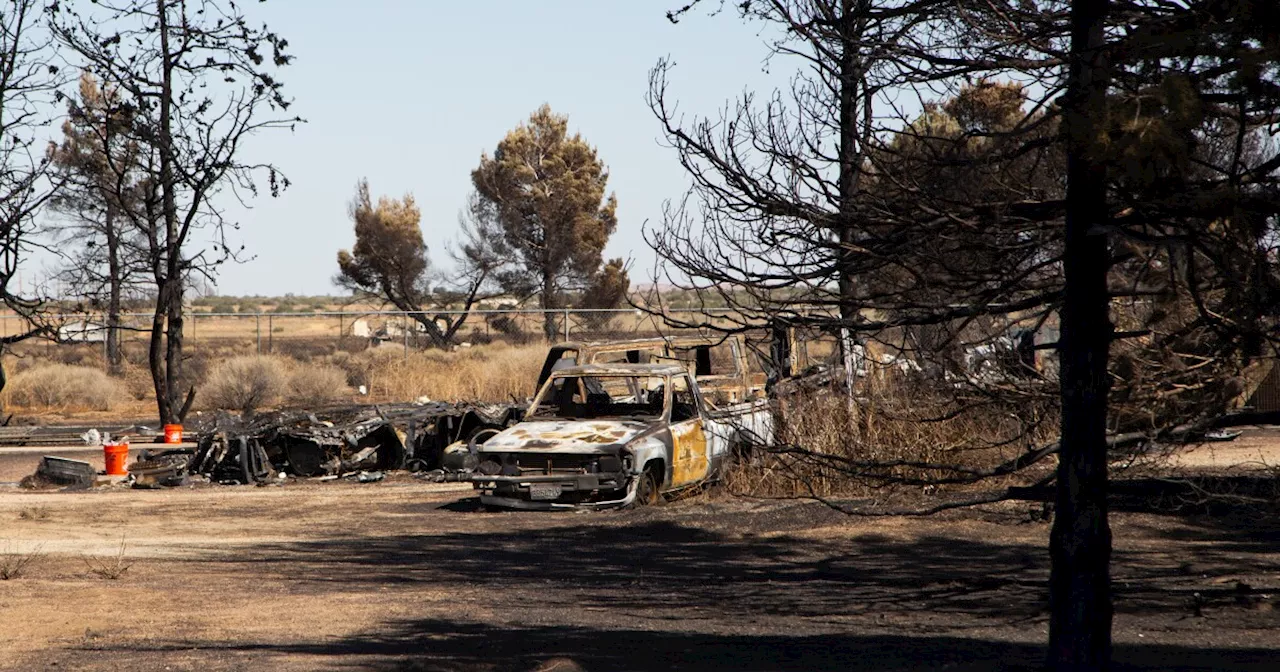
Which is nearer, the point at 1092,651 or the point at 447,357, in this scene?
the point at 1092,651

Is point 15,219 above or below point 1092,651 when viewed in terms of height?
above

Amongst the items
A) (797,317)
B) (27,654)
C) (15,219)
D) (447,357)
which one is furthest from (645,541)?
(447,357)

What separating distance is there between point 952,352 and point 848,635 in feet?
6.80

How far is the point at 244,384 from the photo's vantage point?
3328cm

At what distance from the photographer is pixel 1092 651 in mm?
6680

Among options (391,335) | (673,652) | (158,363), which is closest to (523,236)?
(391,335)

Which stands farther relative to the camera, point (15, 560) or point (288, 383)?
point (288, 383)

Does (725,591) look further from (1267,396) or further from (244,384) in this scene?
(244,384)

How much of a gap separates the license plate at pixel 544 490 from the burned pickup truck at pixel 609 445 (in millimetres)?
10

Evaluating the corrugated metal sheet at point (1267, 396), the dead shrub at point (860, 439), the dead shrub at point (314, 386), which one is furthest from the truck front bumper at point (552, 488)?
the dead shrub at point (314, 386)

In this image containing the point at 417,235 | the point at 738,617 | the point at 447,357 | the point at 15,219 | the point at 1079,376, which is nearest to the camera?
the point at 1079,376

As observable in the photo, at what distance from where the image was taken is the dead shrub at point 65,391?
34.9 m

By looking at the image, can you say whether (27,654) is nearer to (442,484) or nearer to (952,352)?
(952,352)

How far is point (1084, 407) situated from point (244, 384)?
29233mm
